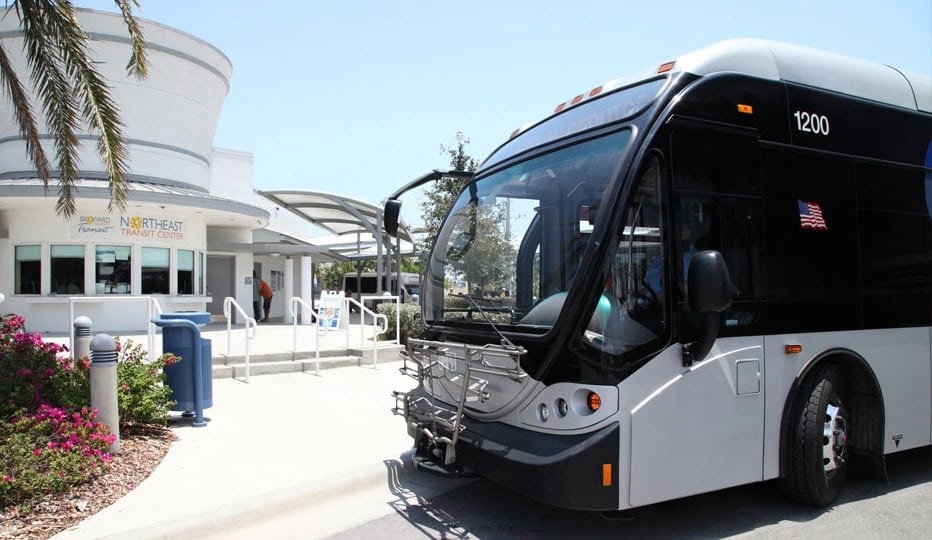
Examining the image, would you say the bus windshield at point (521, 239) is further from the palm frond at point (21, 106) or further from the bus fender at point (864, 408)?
the palm frond at point (21, 106)

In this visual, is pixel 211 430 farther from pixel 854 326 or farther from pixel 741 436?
pixel 854 326

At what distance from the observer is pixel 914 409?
5211mm

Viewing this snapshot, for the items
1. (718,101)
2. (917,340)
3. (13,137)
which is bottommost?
(917,340)

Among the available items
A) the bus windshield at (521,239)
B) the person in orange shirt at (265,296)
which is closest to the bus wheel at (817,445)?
the bus windshield at (521,239)

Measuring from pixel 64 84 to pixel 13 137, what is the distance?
12.1 m

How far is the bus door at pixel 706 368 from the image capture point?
3.90 metres

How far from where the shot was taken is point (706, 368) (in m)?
4.14

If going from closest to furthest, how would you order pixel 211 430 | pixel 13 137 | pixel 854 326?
pixel 854 326, pixel 211 430, pixel 13 137

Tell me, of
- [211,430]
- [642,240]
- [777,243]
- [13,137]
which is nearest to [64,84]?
[211,430]

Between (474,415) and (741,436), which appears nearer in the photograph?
(741,436)

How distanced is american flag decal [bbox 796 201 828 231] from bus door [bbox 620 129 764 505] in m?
0.46

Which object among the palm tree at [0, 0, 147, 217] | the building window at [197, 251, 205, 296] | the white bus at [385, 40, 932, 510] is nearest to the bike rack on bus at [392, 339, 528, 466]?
the white bus at [385, 40, 932, 510]

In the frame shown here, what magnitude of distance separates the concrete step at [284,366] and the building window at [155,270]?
→ 7606 mm

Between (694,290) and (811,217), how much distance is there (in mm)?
1644
